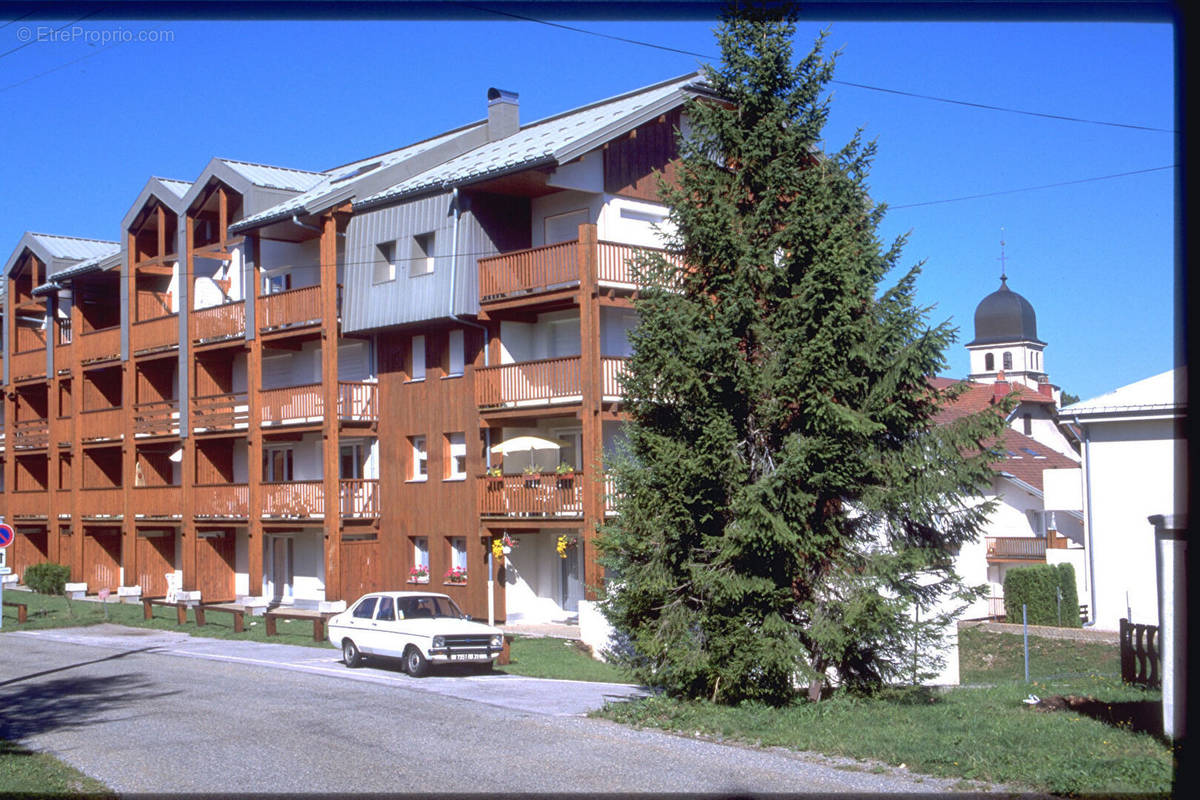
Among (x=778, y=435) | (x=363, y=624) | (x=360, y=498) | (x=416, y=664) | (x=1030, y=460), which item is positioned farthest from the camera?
(x=1030, y=460)

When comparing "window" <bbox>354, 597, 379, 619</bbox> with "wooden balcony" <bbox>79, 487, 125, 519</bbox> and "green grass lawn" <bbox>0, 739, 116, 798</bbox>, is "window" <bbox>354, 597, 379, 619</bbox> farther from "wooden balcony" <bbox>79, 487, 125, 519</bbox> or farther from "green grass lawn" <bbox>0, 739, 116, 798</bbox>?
"wooden balcony" <bbox>79, 487, 125, 519</bbox>

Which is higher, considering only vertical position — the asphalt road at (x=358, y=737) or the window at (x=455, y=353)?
the window at (x=455, y=353)

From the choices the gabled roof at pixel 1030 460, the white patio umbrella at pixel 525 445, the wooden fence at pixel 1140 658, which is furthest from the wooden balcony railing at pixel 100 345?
the wooden fence at pixel 1140 658

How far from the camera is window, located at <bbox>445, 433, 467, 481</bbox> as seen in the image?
33094 millimetres

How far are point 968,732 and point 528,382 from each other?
61.5 ft

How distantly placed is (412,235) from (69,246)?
936 inches

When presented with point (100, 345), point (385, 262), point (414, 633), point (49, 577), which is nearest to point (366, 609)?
point (414, 633)

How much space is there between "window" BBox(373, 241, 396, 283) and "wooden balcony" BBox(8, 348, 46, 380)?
70.1ft

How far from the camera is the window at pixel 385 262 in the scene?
110 feet

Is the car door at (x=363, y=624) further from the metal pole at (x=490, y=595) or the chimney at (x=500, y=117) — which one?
the chimney at (x=500, y=117)

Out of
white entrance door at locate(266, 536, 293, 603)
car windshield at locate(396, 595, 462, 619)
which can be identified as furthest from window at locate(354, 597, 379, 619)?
white entrance door at locate(266, 536, 293, 603)

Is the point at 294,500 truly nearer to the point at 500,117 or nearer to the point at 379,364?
the point at 379,364

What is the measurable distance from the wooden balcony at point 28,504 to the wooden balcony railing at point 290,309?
17.0 metres

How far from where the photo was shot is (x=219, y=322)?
3812 centimetres
